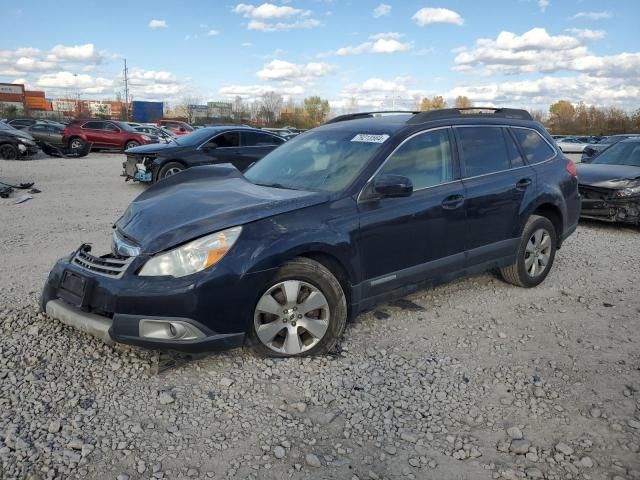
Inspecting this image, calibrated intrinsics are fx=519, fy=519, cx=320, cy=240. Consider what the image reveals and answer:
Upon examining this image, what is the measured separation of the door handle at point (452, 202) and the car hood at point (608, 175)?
5231mm

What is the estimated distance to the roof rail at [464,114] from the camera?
Result: 14.9 ft

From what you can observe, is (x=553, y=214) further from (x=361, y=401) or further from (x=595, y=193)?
(x=595, y=193)

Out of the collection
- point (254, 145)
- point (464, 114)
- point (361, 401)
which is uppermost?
point (464, 114)

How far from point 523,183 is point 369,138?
1.76 metres

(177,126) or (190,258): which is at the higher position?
(177,126)

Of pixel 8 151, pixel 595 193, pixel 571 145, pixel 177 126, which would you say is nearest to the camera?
pixel 595 193

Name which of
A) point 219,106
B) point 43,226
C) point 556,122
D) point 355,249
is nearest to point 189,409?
point 355,249

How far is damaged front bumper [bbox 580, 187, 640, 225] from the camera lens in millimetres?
8242

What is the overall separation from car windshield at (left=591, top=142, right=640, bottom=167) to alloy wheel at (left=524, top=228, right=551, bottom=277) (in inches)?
199

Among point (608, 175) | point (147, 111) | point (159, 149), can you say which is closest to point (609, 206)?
point (608, 175)

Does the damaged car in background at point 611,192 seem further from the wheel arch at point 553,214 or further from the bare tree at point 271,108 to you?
the bare tree at point 271,108

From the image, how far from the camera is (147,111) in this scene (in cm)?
7275

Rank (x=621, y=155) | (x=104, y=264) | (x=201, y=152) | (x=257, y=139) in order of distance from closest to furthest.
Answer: (x=104, y=264) → (x=621, y=155) → (x=201, y=152) → (x=257, y=139)

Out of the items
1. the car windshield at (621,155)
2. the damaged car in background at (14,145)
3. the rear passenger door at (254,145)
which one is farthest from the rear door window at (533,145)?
the damaged car in background at (14,145)
